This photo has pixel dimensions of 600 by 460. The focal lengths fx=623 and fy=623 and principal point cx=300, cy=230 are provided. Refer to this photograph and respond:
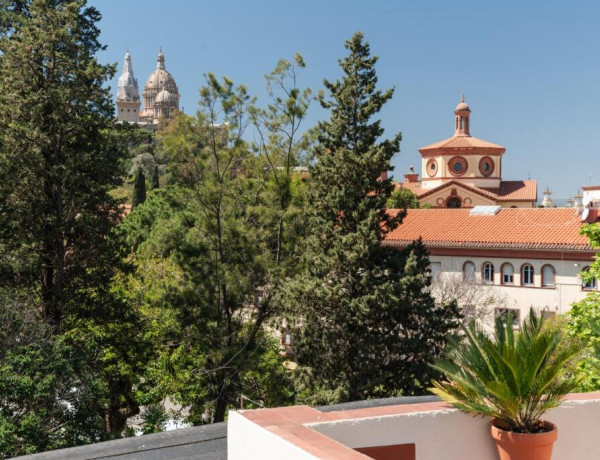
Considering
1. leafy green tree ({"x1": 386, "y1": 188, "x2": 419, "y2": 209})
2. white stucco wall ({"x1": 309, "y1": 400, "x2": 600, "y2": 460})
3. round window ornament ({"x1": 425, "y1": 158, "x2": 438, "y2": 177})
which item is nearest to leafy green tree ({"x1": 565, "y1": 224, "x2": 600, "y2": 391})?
white stucco wall ({"x1": 309, "y1": 400, "x2": 600, "y2": 460})

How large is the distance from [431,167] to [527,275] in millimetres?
38563

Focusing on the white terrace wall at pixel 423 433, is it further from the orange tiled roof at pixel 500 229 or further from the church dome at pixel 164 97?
the church dome at pixel 164 97

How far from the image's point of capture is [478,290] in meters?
30.2

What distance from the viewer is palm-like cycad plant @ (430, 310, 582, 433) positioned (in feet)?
13.7

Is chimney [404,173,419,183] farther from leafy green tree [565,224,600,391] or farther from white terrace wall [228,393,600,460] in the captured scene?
white terrace wall [228,393,600,460]

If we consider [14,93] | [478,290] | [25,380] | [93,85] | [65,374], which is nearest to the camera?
[25,380]

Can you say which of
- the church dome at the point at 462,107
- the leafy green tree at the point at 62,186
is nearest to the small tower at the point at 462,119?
the church dome at the point at 462,107

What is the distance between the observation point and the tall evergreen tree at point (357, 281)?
17797mm

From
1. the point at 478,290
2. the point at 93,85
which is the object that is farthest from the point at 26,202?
the point at 478,290

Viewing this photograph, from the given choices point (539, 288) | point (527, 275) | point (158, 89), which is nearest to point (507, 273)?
point (527, 275)

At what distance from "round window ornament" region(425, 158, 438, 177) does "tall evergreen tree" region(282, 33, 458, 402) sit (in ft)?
163

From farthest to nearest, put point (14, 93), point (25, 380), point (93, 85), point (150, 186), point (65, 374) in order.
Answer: point (150, 186) < point (93, 85) < point (14, 93) < point (65, 374) < point (25, 380)

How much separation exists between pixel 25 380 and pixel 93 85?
29.3 feet

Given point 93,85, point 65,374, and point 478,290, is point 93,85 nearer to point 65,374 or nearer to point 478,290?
point 65,374
